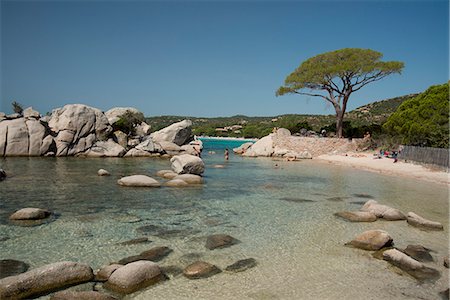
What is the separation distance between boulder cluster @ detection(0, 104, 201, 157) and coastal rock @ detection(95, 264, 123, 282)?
31.0 m

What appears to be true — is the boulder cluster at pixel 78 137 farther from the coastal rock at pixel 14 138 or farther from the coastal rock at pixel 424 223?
the coastal rock at pixel 424 223

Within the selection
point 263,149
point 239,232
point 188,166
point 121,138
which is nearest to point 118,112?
point 121,138

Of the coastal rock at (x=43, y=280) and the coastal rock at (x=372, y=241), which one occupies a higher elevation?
the coastal rock at (x=43, y=280)

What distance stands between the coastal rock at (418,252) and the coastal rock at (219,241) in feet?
14.2

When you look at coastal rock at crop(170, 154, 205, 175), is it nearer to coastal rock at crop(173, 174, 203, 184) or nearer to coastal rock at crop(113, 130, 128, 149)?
coastal rock at crop(173, 174, 203, 184)

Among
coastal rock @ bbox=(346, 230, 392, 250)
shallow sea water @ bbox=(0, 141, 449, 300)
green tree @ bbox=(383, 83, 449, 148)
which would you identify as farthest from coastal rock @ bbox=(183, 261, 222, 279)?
green tree @ bbox=(383, 83, 449, 148)

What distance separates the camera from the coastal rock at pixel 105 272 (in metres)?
6.23

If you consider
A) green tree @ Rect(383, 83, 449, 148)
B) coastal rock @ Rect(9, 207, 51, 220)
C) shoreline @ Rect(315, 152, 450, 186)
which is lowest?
shoreline @ Rect(315, 152, 450, 186)

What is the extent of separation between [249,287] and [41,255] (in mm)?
4812

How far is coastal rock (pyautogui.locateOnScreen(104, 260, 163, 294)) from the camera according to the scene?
5.85 meters

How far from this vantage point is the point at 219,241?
8641mm

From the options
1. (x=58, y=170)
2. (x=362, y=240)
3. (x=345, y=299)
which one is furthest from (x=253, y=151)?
(x=345, y=299)

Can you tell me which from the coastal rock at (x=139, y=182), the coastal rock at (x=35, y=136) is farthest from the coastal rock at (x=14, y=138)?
the coastal rock at (x=139, y=182)

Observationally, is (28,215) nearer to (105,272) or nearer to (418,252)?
(105,272)
